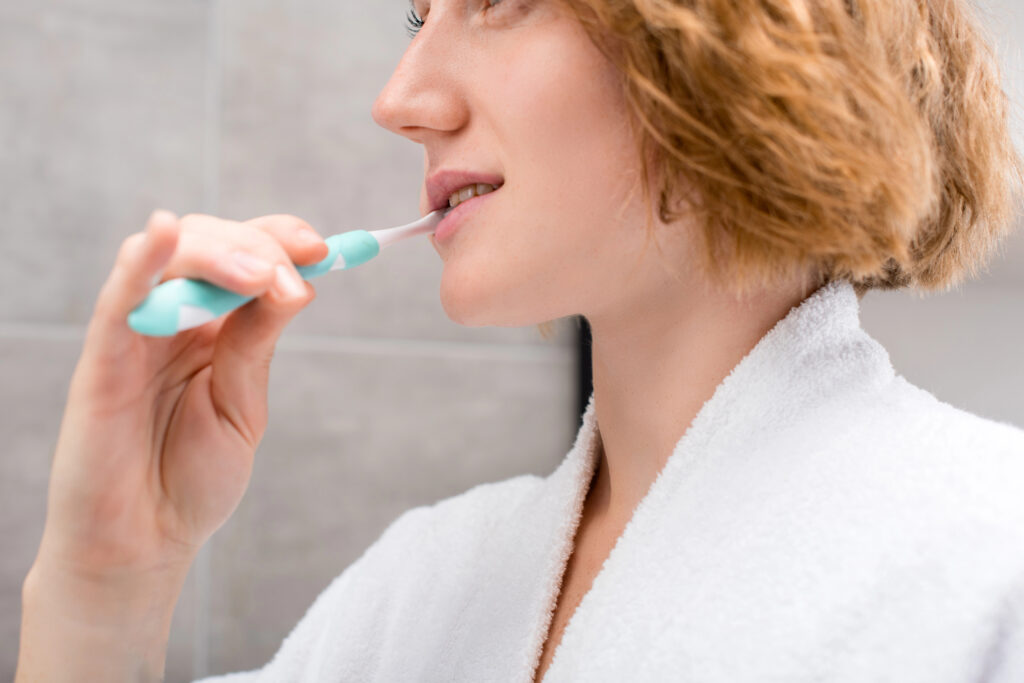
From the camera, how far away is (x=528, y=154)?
1.45ft

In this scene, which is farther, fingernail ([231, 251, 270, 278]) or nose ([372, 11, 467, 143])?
nose ([372, 11, 467, 143])

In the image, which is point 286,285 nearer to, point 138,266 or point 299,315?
point 138,266

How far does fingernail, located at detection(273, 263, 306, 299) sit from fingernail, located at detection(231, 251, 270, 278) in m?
0.01

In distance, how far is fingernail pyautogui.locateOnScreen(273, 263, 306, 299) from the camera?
0.39 m

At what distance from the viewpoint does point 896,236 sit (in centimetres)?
44

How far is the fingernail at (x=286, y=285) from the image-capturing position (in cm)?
39

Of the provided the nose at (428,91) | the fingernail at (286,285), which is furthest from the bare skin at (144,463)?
the nose at (428,91)

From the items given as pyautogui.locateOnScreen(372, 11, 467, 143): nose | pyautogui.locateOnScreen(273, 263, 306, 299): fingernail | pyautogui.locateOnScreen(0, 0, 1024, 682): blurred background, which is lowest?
pyautogui.locateOnScreen(0, 0, 1024, 682): blurred background

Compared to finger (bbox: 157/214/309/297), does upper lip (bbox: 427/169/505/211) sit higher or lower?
lower

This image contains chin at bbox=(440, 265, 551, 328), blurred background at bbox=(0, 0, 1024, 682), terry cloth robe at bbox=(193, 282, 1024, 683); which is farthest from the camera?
blurred background at bbox=(0, 0, 1024, 682)

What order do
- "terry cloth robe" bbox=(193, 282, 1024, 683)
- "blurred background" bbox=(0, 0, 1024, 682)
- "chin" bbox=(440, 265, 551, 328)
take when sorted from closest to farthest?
"terry cloth robe" bbox=(193, 282, 1024, 683), "chin" bbox=(440, 265, 551, 328), "blurred background" bbox=(0, 0, 1024, 682)

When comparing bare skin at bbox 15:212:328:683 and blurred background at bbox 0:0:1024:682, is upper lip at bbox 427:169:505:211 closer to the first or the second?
bare skin at bbox 15:212:328:683

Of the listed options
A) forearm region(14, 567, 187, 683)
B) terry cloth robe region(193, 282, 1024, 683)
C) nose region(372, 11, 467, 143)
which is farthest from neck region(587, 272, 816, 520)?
forearm region(14, 567, 187, 683)

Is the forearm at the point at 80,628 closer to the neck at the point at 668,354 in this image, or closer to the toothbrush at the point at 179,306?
the toothbrush at the point at 179,306
